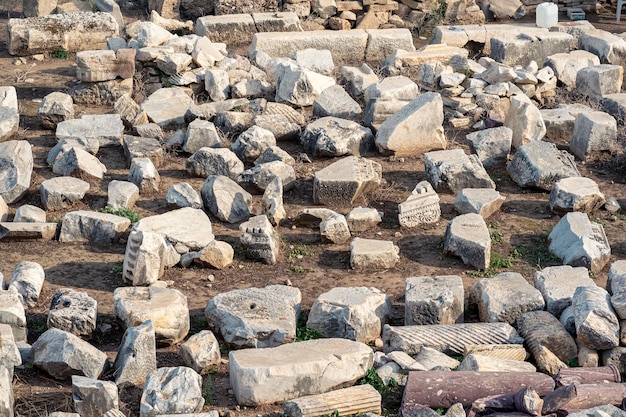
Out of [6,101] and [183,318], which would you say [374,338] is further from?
[6,101]

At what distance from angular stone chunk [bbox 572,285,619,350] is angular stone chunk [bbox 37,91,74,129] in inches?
277

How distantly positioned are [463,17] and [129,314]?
34.7ft

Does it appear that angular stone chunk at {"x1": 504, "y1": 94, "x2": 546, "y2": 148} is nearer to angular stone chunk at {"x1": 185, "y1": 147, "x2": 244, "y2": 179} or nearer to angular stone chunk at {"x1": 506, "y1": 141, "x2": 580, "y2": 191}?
angular stone chunk at {"x1": 506, "y1": 141, "x2": 580, "y2": 191}

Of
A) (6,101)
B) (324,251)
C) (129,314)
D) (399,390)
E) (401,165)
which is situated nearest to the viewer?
(399,390)

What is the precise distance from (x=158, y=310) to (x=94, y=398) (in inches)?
47.4

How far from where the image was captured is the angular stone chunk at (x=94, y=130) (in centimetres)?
1154

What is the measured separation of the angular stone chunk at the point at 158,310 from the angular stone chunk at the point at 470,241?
273cm

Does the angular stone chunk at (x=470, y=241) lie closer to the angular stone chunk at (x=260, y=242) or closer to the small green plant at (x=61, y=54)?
the angular stone chunk at (x=260, y=242)

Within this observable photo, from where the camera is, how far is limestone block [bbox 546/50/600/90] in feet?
45.6

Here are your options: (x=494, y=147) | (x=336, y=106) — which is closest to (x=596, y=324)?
(x=494, y=147)

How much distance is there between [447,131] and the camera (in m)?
12.3

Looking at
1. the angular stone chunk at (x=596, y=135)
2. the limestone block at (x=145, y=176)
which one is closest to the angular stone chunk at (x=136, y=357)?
the limestone block at (x=145, y=176)

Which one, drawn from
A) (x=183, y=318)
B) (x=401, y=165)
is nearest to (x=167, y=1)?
(x=401, y=165)

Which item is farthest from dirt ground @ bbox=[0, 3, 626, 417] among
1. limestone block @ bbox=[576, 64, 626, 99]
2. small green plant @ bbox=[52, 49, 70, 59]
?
small green plant @ bbox=[52, 49, 70, 59]
